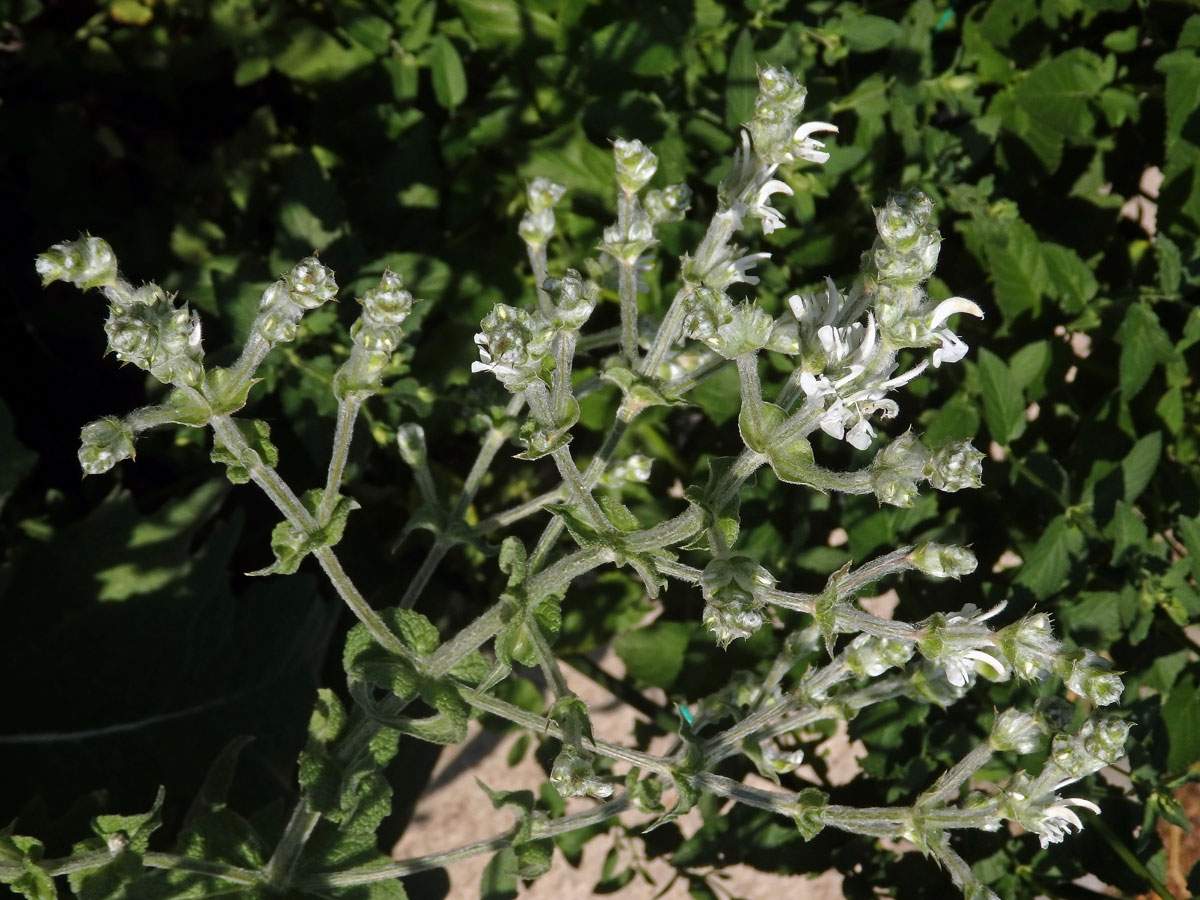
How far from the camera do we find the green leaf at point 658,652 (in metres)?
1.62

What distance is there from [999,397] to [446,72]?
2.96ft

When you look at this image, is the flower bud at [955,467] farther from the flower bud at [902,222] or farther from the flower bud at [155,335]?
the flower bud at [155,335]

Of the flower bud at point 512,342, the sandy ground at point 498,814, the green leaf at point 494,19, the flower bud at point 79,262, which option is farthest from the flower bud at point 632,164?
the sandy ground at point 498,814

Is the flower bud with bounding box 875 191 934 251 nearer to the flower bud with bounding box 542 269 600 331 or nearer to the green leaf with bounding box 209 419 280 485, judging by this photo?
the flower bud with bounding box 542 269 600 331

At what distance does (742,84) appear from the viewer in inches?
58.1

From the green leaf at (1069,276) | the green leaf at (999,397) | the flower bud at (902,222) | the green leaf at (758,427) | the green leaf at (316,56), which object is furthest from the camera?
the green leaf at (316,56)

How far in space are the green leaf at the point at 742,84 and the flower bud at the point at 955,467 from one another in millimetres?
681

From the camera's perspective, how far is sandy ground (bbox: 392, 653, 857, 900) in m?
2.40

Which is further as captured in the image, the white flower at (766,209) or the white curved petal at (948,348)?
the white flower at (766,209)

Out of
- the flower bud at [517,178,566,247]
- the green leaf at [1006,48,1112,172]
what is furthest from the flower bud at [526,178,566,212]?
the green leaf at [1006,48,1112,172]

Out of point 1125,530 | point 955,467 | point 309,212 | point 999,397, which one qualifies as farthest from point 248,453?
point 1125,530

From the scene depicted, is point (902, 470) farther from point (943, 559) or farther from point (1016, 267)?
point (1016, 267)

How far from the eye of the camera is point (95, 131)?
2.27 metres

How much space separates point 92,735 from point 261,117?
1129 millimetres
